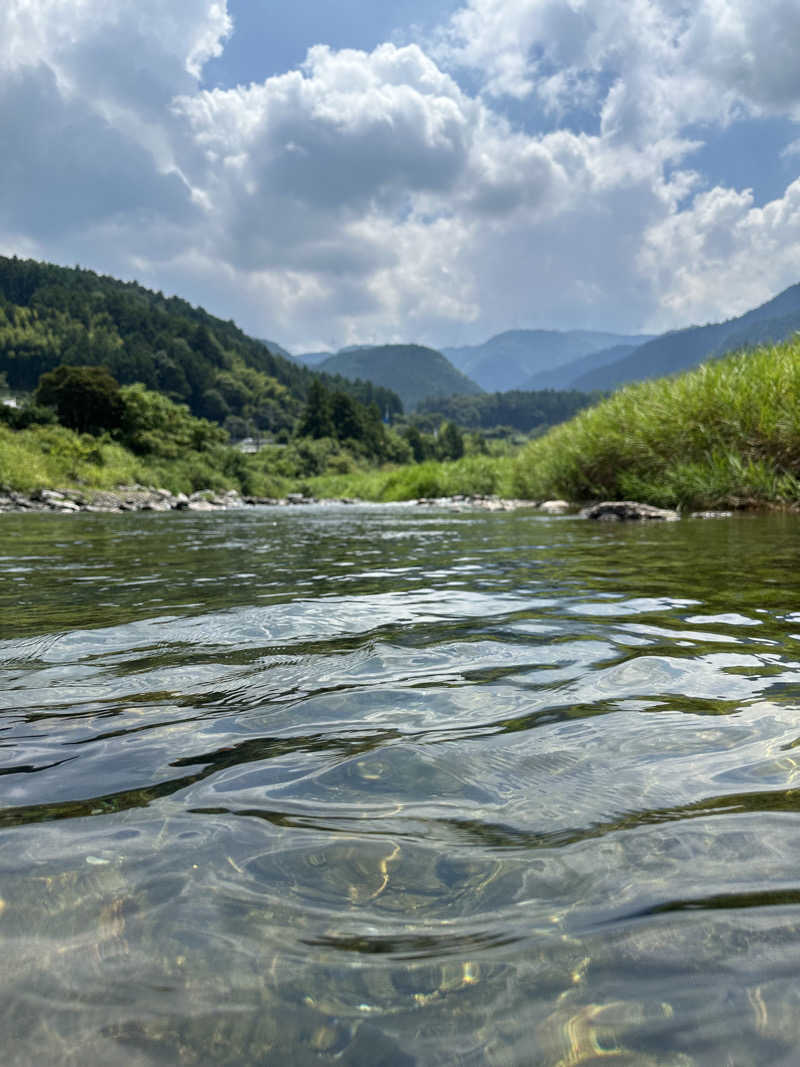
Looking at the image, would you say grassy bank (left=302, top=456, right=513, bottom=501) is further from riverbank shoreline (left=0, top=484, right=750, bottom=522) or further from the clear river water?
the clear river water

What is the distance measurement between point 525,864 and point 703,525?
10132 millimetres

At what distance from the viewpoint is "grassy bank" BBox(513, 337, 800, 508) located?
12.4 meters

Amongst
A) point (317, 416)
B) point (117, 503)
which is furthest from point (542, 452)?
point (317, 416)

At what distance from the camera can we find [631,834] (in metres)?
1.37

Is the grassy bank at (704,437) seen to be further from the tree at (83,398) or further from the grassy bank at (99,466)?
the tree at (83,398)

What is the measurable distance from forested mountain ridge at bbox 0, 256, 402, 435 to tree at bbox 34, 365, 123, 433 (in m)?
62.4

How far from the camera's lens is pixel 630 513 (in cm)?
1253

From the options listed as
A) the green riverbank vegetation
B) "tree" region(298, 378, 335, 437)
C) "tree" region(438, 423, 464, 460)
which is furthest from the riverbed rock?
"tree" region(438, 423, 464, 460)

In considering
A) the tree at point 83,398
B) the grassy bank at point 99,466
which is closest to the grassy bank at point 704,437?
the grassy bank at point 99,466

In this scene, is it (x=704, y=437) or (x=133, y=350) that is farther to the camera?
(x=133, y=350)

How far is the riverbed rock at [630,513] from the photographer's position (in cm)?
1219

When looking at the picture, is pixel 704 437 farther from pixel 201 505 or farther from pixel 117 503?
pixel 201 505

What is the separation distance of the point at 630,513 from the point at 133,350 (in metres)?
116

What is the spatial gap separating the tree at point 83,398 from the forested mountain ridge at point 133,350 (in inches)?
2458
